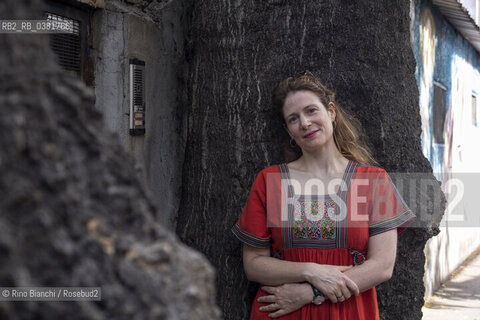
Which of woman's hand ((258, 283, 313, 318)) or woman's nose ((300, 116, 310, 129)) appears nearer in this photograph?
woman's hand ((258, 283, 313, 318))

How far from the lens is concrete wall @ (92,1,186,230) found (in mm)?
2793

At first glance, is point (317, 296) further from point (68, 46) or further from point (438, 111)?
point (438, 111)

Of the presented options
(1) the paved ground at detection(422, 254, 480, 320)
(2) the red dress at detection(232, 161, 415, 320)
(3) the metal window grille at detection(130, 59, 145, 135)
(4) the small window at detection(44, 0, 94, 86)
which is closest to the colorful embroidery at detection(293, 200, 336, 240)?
(2) the red dress at detection(232, 161, 415, 320)

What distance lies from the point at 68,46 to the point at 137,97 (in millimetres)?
452

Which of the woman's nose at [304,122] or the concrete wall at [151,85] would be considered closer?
the woman's nose at [304,122]

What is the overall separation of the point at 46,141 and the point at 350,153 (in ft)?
6.89

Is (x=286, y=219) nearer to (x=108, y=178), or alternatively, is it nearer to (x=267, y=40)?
(x=267, y=40)

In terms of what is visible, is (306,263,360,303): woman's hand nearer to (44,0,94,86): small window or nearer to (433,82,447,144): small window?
(44,0,94,86): small window

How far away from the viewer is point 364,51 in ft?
9.41

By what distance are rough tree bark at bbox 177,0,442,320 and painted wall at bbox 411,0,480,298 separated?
11.3ft

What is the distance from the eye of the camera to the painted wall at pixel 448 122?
21.6ft

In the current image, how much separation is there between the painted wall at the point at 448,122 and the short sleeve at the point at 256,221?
160 inches

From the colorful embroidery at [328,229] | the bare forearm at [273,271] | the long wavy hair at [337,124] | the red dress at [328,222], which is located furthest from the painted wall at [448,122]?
the bare forearm at [273,271]

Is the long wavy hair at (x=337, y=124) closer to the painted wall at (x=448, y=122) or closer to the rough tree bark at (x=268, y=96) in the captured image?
the rough tree bark at (x=268, y=96)
